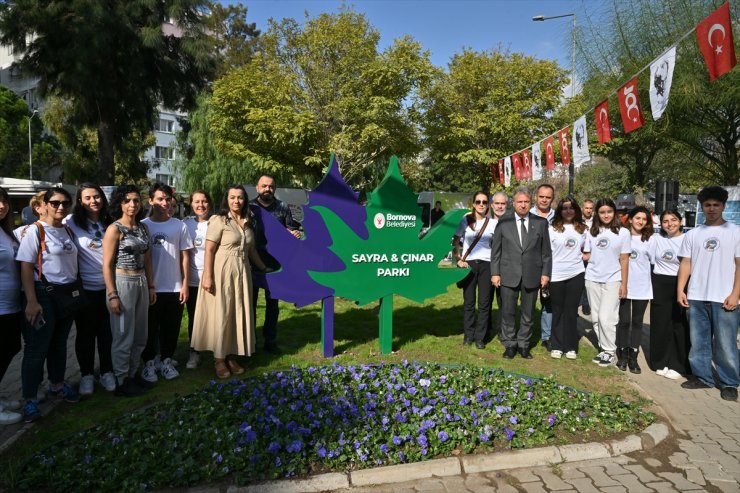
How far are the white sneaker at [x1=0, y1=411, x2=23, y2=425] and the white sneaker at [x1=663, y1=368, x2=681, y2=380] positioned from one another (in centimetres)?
611

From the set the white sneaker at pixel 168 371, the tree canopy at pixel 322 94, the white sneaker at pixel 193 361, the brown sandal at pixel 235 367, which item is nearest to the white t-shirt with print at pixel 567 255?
the brown sandal at pixel 235 367

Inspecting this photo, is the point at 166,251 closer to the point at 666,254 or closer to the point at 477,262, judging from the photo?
the point at 477,262

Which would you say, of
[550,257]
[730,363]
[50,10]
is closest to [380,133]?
[50,10]

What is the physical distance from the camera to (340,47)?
19.2 meters

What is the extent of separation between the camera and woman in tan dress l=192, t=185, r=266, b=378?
4621 mm

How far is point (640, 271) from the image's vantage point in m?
5.27

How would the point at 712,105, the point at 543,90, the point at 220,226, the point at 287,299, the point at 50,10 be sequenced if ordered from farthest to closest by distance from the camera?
1. the point at 543,90
2. the point at 50,10
3. the point at 712,105
4. the point at 287,299
5. the point at 220,226

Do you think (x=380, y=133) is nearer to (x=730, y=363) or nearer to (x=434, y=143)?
(x=434, y=143)

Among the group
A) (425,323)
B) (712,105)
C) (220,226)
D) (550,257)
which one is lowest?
(425,323)

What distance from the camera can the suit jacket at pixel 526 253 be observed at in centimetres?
542

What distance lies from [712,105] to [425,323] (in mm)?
11752

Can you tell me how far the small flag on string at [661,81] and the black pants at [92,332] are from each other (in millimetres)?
7925

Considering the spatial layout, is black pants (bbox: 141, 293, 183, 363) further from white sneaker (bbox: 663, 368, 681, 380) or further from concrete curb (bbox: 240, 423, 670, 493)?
white sneaker (bbox: 663, 368, 681, 380)

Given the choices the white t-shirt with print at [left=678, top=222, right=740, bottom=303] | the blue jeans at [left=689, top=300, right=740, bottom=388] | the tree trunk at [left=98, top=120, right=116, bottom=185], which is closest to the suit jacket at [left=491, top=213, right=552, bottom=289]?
the white t-shirt with print at [left=678, top=222, right=740, bottom=303]
